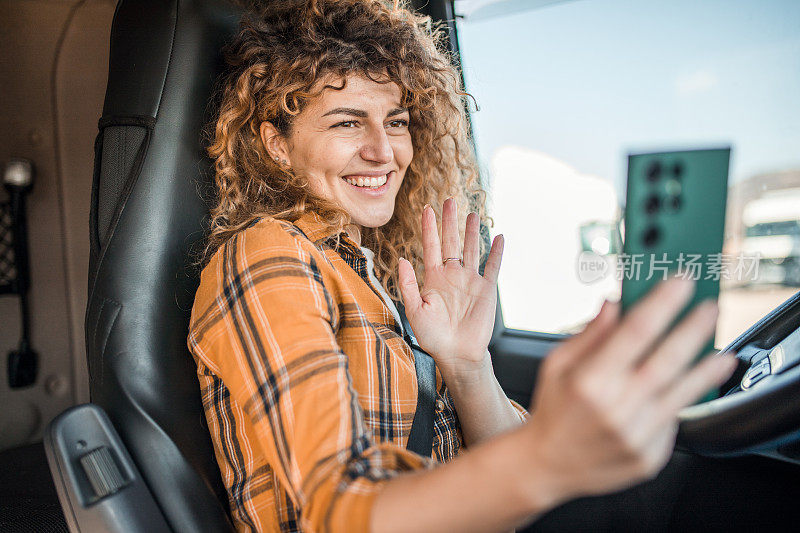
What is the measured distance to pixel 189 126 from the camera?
0.95 meters

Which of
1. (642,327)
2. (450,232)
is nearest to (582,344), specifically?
(642,327)

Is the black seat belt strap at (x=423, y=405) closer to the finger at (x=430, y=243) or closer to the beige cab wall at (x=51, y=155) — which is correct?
the finger at (x=430, y=243)

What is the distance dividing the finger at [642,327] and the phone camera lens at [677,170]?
609mm

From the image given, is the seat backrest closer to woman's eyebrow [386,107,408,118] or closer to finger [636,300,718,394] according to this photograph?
woman's eyebrow [386,107,408,118]

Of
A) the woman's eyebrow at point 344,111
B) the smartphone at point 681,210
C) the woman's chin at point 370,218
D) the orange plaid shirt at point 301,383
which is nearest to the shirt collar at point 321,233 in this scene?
the orange plaid shirt at point 301,383

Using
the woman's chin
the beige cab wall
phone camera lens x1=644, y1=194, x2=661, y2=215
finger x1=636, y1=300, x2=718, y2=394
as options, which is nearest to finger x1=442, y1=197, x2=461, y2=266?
the woman's chin

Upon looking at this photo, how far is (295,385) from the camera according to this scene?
63cm

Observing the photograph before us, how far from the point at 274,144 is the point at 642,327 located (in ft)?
3.07

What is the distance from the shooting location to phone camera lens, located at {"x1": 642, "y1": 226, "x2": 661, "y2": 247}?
982 millimetres

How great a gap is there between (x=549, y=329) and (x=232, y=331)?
129cm

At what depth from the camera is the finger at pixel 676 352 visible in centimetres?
39

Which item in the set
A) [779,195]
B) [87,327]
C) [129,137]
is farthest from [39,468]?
[779,195]

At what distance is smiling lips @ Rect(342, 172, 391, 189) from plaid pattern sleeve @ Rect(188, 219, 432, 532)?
0.71ft

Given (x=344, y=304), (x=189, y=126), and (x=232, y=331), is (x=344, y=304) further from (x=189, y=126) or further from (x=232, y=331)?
(x=189, y=126)
